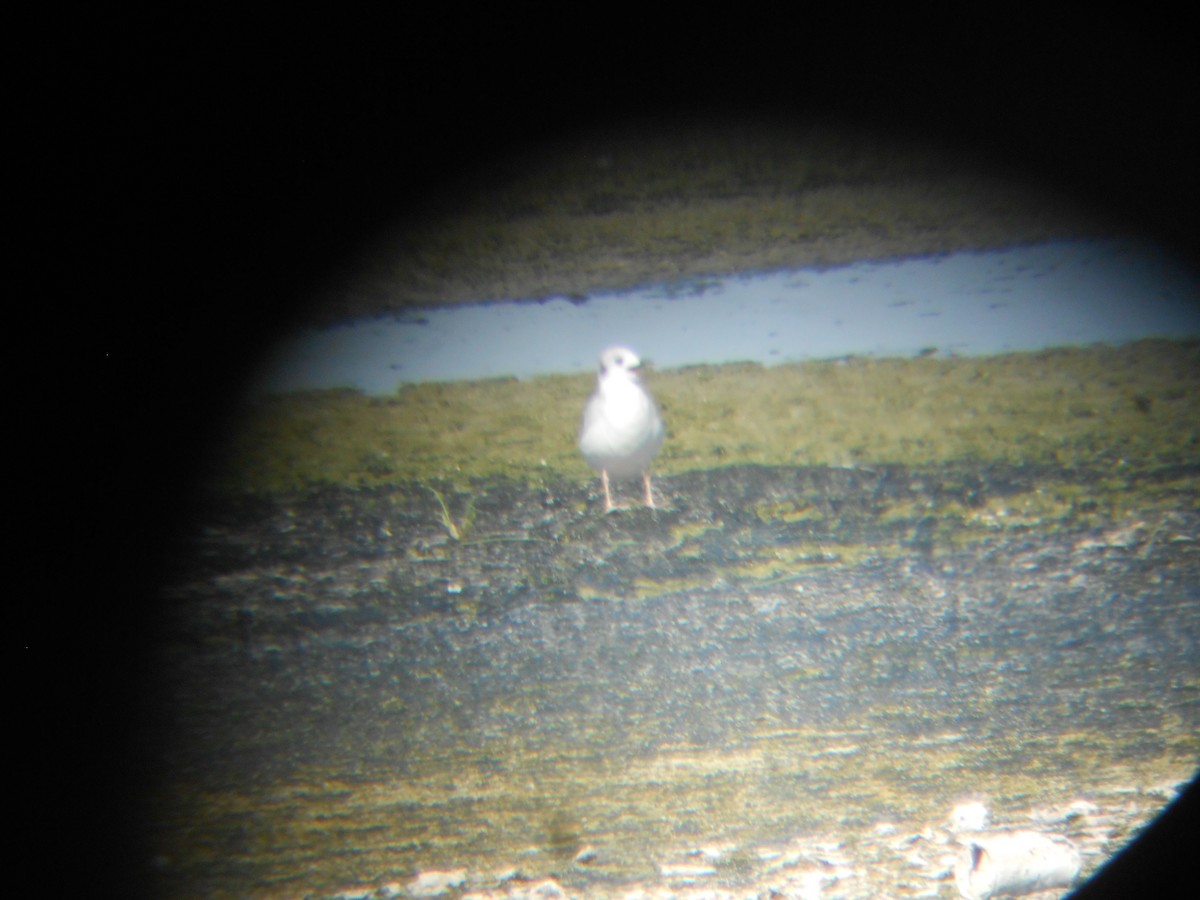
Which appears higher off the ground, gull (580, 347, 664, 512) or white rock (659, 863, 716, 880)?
gull (580, 347, 664, 512)

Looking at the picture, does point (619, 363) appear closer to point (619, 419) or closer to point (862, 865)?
point (619, 419)

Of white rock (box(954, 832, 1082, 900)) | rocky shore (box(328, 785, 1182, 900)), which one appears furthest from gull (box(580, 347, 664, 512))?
white rock (box(954, 832, 1082, 900))

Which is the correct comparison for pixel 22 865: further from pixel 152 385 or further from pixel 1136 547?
pixel 1136 547

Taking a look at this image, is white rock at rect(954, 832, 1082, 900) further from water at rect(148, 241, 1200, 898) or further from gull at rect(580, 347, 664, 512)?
gull at rect(580, 347, 664, 512)

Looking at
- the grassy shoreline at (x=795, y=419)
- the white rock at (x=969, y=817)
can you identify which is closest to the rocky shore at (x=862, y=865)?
the white rock at (x=969, y=817)

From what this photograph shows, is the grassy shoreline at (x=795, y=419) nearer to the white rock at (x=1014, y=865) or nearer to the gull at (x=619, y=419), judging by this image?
the gull at (x=619, y=419)

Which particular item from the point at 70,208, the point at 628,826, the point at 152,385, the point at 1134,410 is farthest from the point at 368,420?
the point at 1134,410

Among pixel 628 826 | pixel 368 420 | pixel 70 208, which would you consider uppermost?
pixel 70 208
